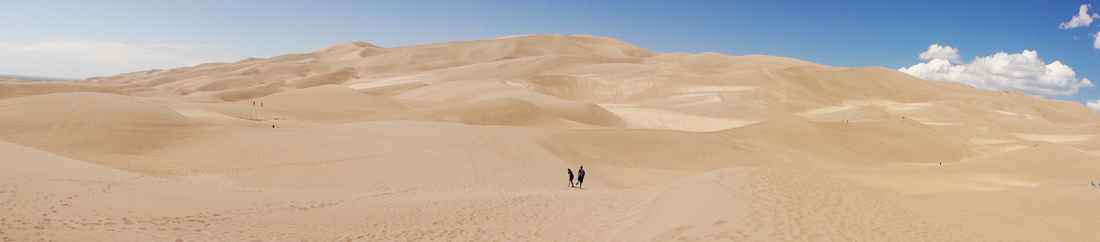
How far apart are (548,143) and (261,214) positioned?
48.0 feet

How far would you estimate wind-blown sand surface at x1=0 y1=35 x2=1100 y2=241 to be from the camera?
8.80 meters

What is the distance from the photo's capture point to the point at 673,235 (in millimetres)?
7738

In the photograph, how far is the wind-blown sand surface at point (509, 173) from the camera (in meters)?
8.80

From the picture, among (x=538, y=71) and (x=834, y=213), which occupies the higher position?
(x=538, y=71)

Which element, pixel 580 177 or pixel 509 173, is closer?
pixel 580 177

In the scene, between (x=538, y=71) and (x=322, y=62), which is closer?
(x=538, y=71)

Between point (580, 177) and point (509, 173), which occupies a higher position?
point (580, 177)

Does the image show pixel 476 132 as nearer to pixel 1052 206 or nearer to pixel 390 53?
pixel 1052 206

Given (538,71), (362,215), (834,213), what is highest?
(538,71)

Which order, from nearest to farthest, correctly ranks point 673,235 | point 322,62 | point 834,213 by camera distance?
point 673,235, point 834,213, point 322,62

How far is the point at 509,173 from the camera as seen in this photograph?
1955 centimetres

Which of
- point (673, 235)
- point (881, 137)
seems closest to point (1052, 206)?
point (673, 235)

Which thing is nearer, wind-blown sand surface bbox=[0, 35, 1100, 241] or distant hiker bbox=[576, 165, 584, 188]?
Answer: wind-blown sand surface bbox=[0, 35, 1100, 241]

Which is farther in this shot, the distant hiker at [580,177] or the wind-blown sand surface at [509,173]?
the distant hiker at [580,177]
